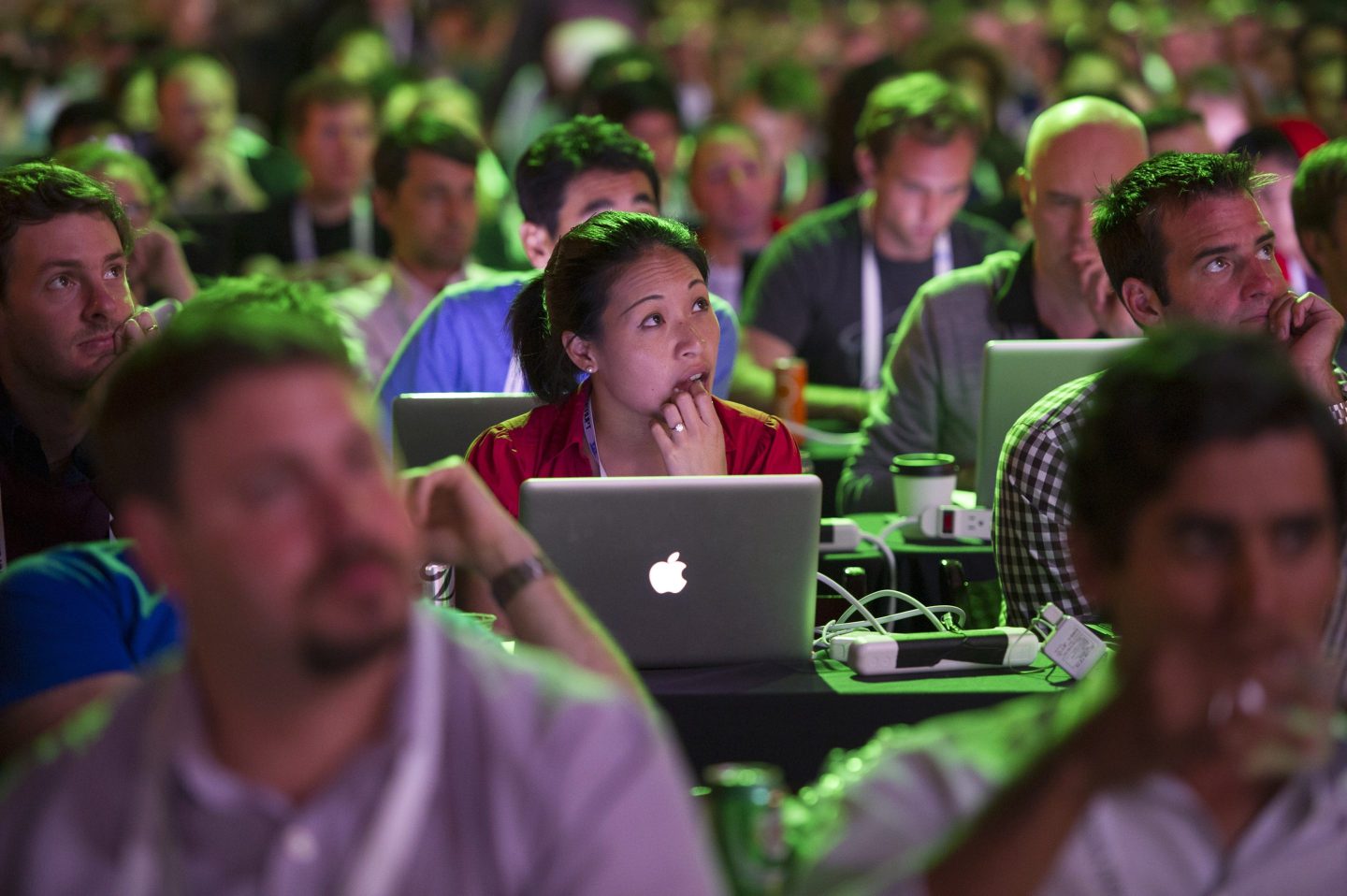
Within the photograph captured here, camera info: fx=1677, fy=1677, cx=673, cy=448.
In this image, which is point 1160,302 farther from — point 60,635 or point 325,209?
point 325,209

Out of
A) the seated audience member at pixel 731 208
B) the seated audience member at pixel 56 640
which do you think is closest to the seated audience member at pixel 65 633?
the seated audience member at pixel 56 640

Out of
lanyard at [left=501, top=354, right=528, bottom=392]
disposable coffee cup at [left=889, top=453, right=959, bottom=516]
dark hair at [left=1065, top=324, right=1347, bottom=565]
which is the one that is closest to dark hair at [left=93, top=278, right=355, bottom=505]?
dark hair at [left=1065, top=324, right=1347, bottom=565]

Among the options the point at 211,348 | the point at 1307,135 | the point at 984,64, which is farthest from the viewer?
the point at 984,64

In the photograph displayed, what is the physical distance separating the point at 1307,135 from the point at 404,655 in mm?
5276

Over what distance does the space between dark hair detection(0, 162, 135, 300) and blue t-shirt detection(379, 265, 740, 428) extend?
971 millimetres

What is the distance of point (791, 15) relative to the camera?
39.4 feet

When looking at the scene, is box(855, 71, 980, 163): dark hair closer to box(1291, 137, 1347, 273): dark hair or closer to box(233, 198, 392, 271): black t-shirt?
box(1291, 137, 1347, 273): dark hair

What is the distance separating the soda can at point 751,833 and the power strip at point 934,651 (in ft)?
2.70

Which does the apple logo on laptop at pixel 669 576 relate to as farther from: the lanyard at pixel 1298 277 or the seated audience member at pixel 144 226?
the lanyard at pixel 1298 277

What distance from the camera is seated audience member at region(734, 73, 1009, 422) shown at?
463cm

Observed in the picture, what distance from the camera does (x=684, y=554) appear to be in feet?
7.37

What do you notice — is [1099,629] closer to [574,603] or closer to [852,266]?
[574,603]

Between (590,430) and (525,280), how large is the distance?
973 mm

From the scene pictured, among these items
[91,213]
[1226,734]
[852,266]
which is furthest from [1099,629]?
[852,266]
